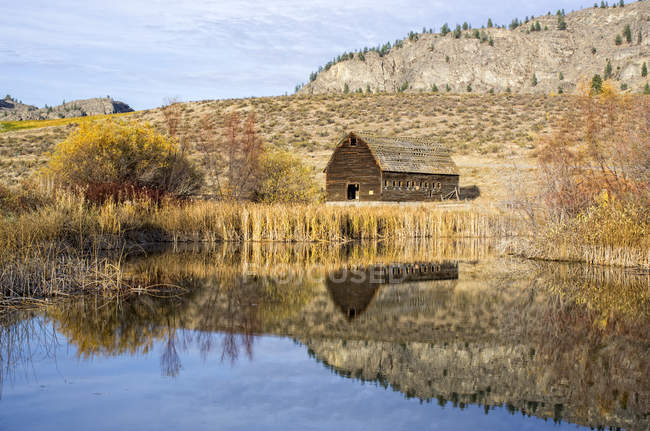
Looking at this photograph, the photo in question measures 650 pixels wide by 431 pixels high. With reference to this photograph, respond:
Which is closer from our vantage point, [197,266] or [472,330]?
[472,330]

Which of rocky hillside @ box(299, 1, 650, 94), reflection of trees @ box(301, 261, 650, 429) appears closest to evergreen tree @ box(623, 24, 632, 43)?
rocky hillside @ box(299, 1, 650, 94)

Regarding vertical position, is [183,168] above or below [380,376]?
above

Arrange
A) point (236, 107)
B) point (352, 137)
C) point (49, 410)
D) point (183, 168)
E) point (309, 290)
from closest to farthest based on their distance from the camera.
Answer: point (49, 410) < point (309, 290) < point (183, 168) < point (352, 137) < point (236, 107)

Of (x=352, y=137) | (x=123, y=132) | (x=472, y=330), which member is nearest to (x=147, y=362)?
(x=472, y=330)

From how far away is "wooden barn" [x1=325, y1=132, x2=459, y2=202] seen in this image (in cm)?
4112

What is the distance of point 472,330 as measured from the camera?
9.79 meters

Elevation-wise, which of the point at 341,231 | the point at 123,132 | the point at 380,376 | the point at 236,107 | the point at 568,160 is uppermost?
the point at 236,107

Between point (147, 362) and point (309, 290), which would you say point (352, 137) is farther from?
point (147, 362)

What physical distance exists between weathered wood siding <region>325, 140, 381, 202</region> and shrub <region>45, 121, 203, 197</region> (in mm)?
13089

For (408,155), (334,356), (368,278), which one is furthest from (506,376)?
(408,155)

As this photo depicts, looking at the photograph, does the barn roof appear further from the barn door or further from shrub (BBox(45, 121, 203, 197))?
shrub (BBox(45, 121, 203, 197))

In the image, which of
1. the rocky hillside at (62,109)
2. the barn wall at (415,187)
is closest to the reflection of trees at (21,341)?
the barn wall at (415,187)

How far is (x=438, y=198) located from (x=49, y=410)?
38494mm

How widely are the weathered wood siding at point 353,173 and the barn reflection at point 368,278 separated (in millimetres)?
23432
